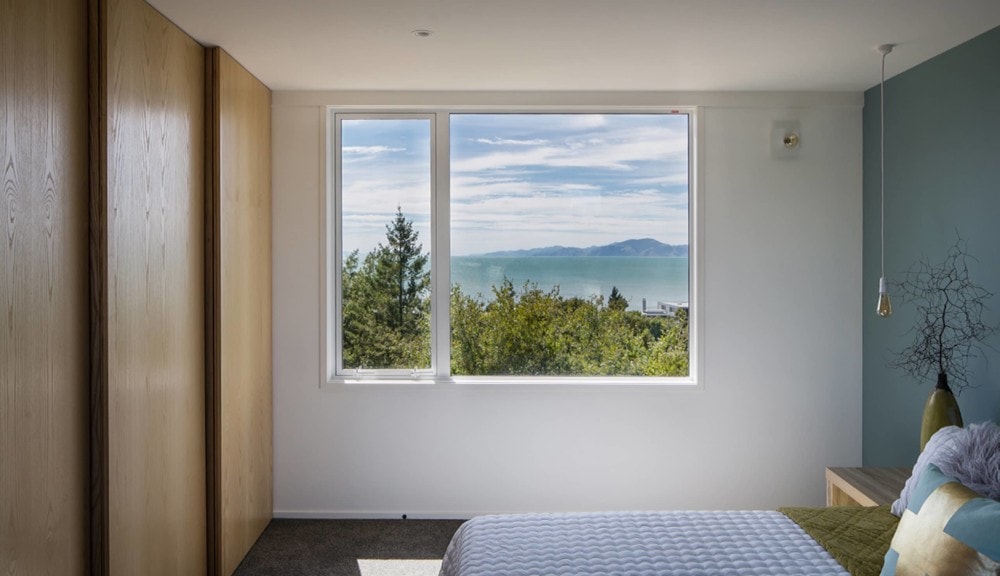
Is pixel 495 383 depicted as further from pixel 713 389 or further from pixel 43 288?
pixel 43 288

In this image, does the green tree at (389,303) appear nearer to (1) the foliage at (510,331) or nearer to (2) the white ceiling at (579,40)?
(1) the foliage at (510,331)

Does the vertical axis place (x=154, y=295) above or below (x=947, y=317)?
above

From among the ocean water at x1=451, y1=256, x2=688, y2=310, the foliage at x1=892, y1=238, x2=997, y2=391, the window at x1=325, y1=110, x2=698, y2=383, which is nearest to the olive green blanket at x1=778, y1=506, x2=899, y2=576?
the foliage at x1=892, y1=238, x2=997, y2=391

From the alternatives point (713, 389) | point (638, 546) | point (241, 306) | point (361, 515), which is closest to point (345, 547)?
point (361, 515)

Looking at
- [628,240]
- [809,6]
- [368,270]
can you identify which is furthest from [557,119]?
[809,6]

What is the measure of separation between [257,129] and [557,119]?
1.68 meters

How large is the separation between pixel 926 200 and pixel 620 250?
1.58m

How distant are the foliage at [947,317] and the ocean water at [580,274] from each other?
4.04 ft

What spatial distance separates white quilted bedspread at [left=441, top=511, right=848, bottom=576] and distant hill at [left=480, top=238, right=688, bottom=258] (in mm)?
1937

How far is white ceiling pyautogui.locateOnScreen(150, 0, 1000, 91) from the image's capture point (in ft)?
9.27

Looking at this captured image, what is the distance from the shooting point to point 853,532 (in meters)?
2.54

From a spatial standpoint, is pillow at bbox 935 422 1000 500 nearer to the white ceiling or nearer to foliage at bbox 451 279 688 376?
the white ceiling

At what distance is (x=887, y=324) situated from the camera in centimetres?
397

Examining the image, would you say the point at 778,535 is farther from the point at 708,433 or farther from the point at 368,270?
the point at 368,270
